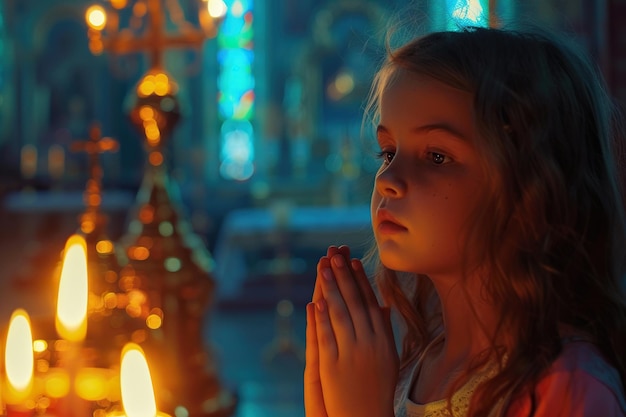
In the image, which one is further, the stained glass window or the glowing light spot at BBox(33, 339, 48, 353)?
the stained glass window

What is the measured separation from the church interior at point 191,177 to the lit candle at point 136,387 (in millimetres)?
12

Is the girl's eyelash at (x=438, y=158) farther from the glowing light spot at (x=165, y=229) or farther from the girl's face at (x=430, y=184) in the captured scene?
the glowing light spot at (x=165, y=229)

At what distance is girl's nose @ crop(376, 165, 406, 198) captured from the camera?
3.54ft

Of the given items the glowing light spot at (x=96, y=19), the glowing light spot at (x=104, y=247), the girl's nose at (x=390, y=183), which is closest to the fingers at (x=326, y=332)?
A: the girl's nose at (x=390, y=183)

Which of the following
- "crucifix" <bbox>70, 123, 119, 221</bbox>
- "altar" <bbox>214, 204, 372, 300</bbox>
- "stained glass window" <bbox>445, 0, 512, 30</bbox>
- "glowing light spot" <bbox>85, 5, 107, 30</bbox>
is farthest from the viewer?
"altar" <bbox>214, 204, 372, 300</bbox>

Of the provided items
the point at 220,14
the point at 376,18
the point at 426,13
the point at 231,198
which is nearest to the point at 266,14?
the point at 376,18

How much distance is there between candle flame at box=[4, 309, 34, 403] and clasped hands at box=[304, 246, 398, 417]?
→ 1.14ft

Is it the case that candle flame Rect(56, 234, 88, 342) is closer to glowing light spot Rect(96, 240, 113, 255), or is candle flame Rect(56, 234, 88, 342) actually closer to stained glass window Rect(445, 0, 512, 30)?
stained glass window Rect(445, 0, 512, 30)

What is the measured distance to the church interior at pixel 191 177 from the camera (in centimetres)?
149

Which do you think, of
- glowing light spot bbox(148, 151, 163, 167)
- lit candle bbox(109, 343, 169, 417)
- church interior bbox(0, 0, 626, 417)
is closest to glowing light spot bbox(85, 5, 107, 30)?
church interior bbox(0, 0, 626, 417)

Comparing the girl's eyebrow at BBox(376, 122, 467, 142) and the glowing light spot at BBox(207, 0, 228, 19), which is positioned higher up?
the glowing light spot at BBox(207, 0, 228, 19)

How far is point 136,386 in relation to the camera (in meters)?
0.88

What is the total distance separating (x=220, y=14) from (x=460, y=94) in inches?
92.4

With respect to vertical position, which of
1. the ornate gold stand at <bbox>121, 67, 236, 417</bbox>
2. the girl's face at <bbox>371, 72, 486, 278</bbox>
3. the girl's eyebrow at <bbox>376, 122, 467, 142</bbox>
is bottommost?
the ornate gold stand at <bbox>121, 67, 236, 417</bbox>
